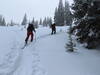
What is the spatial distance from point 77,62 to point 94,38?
3020mm

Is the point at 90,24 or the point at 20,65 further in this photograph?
the point at 90,24

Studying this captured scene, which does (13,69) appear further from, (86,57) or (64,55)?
(86,57)

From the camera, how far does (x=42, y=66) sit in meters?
9.35

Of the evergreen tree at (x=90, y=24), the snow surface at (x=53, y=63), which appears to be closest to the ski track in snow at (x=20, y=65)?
the snow surface at (x=53, y=63)

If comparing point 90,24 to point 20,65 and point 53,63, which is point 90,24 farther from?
point 20,65

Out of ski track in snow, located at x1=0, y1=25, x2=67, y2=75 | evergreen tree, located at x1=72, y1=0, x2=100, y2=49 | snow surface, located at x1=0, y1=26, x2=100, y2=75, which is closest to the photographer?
ski track in snow, located at x1=0, y1=25, x2=67, y2=75

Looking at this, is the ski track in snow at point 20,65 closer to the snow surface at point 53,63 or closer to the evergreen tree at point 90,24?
the snow surface at point 53,63

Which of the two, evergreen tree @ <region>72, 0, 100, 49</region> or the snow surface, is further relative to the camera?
evergreen tree @ <region>72, 0, 100, 49</region>

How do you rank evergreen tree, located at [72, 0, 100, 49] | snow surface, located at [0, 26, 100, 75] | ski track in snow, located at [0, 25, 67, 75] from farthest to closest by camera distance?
evergreen tree, located at [72, 0, 100, 49] → snow surface, located at [0, 26, 100, 75] → ski track in snow, located at [0, 25, 67, 75]

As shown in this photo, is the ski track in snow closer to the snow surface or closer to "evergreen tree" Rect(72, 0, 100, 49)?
the snow surface

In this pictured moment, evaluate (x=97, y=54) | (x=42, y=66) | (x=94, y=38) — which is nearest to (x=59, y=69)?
(x=42, y=66)

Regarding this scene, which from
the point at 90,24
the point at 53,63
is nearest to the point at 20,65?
the point at 53,63

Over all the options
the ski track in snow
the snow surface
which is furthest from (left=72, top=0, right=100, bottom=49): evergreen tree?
the ski track in snow

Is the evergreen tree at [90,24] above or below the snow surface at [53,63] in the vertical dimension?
above
